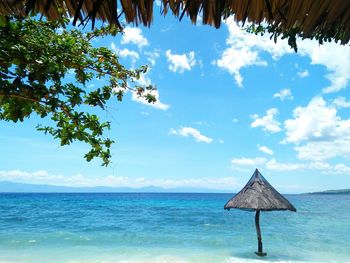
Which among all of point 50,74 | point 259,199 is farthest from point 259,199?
point 50,74

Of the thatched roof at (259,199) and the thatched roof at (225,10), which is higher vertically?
the thatched roof at (225,10)

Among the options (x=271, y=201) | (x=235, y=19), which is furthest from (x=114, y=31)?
(x=271, y=201)

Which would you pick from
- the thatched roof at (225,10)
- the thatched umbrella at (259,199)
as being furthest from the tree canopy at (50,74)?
the thatched umbrella at (259,199)

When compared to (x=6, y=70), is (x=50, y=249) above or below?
below

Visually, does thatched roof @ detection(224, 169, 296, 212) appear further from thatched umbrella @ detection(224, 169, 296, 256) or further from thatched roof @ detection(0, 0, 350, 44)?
thatched roof @ detection(0, 0, 350, 44)

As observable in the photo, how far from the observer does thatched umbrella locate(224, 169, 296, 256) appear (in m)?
8.11

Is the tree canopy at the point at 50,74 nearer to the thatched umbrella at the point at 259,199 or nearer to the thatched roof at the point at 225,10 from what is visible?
the thatched roof at the point at 225,10

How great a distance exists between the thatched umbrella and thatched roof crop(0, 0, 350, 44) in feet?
21.7

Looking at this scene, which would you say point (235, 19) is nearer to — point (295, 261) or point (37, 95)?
point (37, 95)

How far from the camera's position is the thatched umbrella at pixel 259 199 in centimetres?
811

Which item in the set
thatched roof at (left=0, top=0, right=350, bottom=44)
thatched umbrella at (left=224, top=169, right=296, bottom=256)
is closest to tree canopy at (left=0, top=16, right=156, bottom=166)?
thatched roof at (left=0, top=0, right=350, bottom=44)

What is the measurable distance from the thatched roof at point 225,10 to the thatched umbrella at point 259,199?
6.61 meters

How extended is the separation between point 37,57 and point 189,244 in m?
10.3

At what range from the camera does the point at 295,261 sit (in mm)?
8664
